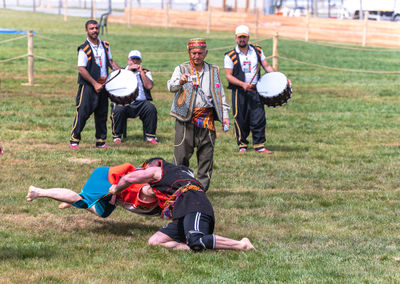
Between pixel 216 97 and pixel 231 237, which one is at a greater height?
pixel 216 97

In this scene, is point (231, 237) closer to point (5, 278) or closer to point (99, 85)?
point (5, 278)

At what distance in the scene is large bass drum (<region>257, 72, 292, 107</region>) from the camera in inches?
454

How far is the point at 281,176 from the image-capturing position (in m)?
10.3

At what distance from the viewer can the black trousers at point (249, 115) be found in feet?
39.6

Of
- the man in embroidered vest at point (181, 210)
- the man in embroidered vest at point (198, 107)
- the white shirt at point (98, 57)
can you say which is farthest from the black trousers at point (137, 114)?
the man in embroidered vest at point (181, 210)

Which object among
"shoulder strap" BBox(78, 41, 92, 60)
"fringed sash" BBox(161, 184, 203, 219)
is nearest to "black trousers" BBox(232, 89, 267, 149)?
"shoulder strap" BBox(78, 41, 92, 60)

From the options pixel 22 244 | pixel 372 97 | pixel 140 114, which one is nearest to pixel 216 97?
pixel 22 244

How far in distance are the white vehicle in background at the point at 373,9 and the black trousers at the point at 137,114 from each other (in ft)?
105

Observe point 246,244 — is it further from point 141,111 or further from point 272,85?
point 141,111

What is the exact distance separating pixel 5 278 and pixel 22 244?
101 centimetres

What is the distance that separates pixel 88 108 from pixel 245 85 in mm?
2499

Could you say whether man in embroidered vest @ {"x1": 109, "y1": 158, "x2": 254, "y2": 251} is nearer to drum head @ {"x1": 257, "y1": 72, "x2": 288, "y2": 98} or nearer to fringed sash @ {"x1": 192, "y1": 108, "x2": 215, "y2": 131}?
fringed sash @ {"x1": 192, "y1": 108, "x2": 215, "y2": 131}

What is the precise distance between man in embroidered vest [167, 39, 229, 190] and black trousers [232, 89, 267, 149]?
3344mm

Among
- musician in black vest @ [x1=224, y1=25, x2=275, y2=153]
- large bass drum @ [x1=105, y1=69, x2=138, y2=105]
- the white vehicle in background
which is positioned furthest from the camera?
the white vehicle in background
